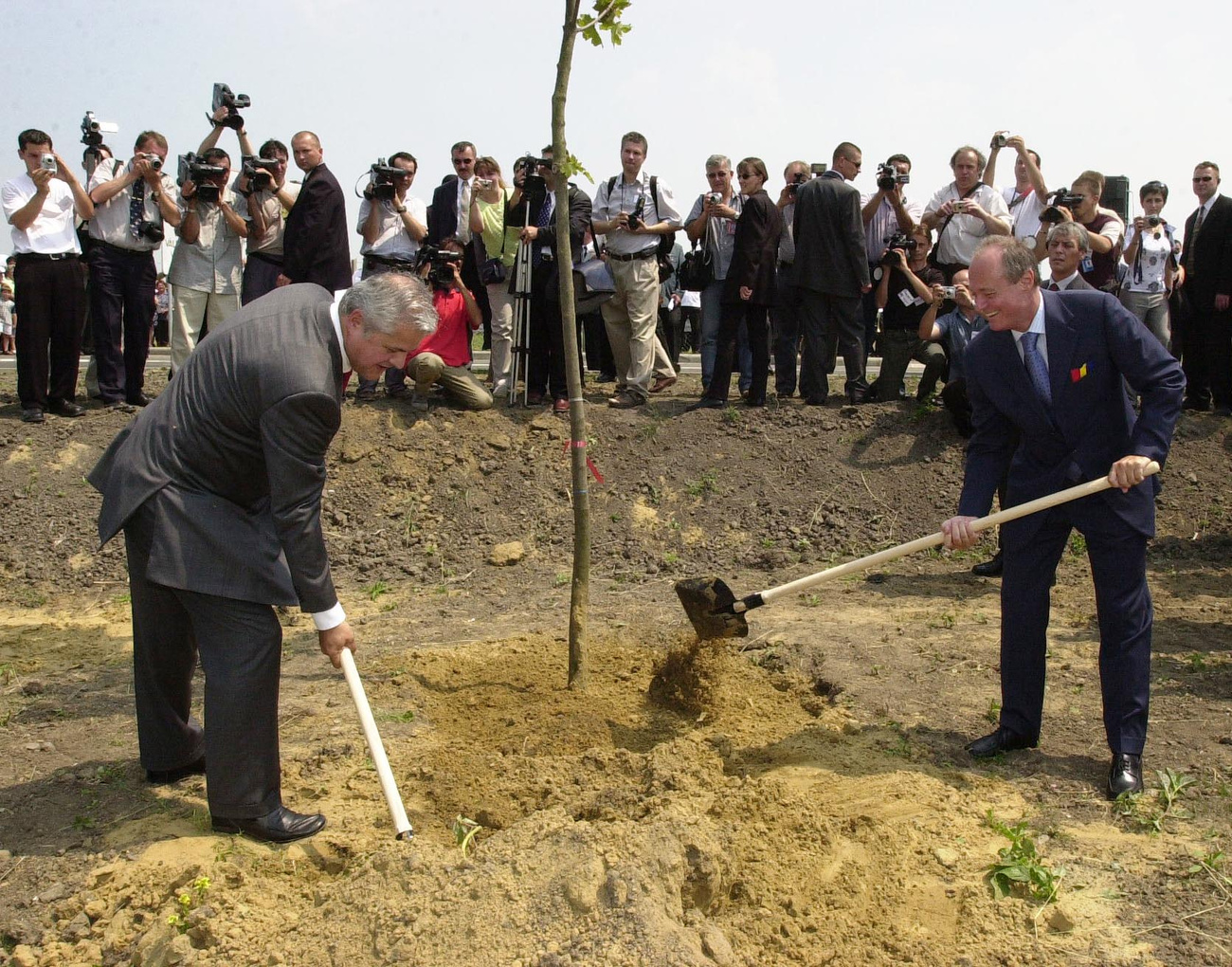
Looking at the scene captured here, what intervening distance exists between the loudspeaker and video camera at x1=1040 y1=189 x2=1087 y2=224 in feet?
4.78

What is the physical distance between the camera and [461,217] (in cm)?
1037

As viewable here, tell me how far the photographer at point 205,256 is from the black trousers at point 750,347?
168 inches

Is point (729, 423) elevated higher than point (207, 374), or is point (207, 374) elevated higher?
point (207, 374)

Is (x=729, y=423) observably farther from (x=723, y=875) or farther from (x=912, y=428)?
(x=723, y=875)

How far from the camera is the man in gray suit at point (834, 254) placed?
33.6 ft

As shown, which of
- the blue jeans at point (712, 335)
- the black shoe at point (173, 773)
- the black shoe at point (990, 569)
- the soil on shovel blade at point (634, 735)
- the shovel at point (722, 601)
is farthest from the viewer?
the blue jeans at point (712, 335)

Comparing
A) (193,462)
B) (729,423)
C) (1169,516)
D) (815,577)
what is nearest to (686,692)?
(815,577)

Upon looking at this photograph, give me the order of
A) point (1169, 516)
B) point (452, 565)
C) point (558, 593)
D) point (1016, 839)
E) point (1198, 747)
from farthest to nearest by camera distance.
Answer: point (1169, 516) < point (452, 565) < point (558, 593) < point (1198, 747) < point (1016, 839)

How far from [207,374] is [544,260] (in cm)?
623

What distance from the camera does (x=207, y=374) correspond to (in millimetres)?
4258

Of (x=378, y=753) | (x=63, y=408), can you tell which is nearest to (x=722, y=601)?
(x=378, y=753)

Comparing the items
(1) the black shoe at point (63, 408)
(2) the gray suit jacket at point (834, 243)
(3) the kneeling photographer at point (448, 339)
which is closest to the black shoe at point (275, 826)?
(3) the kneeling photographer at point (448, 339)

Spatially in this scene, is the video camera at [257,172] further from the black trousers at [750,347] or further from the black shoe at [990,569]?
the black shoe at [990,569]

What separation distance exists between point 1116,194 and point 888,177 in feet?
7.98
